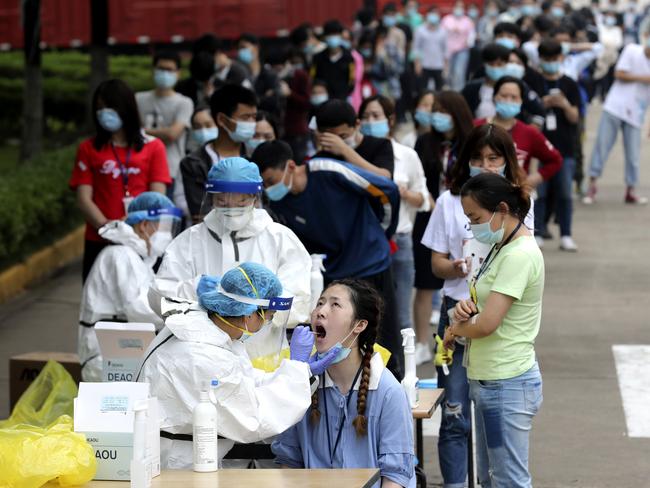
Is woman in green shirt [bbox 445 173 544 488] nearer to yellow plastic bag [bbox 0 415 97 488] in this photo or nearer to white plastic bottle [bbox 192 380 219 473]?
white plastic bottle [bbox 192 380 219 473]

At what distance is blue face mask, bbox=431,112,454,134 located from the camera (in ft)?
30.3

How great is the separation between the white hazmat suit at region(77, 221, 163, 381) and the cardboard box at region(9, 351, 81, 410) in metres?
0.75

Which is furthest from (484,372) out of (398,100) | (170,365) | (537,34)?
(398,100)

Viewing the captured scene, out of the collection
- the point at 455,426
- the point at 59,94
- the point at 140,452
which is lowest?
the point at 59,94

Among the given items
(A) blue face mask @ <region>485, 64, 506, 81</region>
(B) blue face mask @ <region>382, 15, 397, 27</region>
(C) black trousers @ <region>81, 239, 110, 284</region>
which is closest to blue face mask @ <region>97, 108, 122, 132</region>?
(C) black trousers @ <region>81, 239, 110, 284</region>

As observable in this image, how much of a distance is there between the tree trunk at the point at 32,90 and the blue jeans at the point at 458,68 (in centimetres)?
1273

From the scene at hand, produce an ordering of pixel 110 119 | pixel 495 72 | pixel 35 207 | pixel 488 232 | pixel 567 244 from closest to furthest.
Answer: pixel 488 232, pixel 110 119, pixel 495 72, pixel 35 207, pixel 567 244

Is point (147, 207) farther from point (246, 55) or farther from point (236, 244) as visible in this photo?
point (246, 55)

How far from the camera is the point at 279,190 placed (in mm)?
7559

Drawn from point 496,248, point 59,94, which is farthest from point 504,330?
point 59,94

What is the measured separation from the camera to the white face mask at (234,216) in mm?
6520

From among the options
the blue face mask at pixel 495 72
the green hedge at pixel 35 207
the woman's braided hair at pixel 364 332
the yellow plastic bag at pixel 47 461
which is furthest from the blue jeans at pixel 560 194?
the yellow plastic bag at pixel 47 461

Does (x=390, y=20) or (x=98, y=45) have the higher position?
(x=98, y=45)

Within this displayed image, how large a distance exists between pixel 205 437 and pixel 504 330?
1.40 metres
